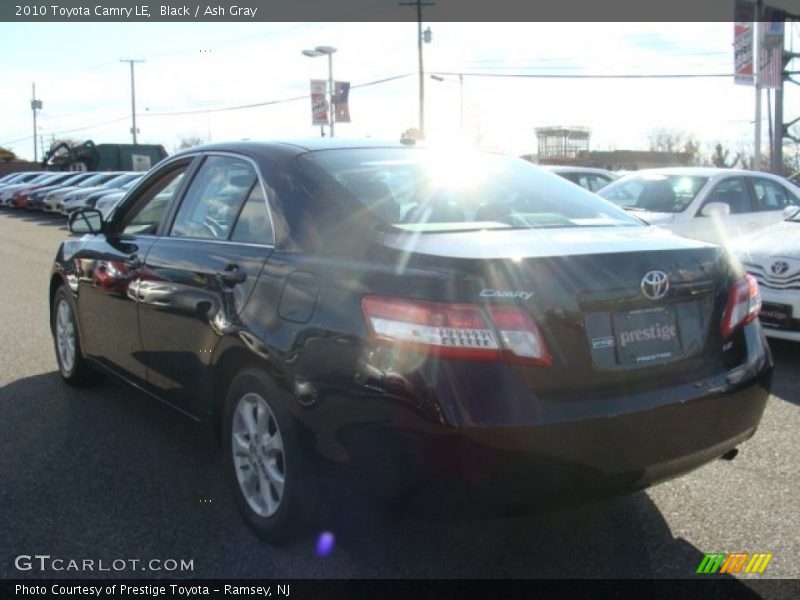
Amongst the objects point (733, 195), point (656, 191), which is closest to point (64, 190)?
point (656, 191)

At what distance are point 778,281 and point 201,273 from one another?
474 cm

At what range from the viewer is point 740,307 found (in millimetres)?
3152

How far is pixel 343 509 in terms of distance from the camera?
287 cm

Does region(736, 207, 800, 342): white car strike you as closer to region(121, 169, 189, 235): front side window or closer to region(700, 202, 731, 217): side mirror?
region(700, 202, 731, 217): side mirror

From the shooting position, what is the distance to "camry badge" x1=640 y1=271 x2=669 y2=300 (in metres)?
2.80

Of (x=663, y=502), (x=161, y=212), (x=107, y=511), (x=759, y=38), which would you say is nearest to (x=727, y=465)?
(x=663, y=502)

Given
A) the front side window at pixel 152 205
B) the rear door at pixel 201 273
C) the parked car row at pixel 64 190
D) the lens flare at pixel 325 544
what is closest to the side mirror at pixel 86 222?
the front side window at pixel 152 205

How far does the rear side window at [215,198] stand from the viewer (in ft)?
12.3

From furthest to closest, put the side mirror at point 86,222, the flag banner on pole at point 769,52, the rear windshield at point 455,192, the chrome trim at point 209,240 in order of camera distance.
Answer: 1. the flag banner on pole at point 769,52
2. the side mirror at point 86,222
3. the chrome trim at point 209,240
4. the rear windshield at point 455,192

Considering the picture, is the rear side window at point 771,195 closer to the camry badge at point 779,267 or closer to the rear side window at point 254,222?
the camry badge at point 779,267

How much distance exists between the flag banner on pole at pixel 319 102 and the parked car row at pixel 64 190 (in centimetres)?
1059

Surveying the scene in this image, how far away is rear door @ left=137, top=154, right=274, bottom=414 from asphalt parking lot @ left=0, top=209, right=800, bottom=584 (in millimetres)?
428

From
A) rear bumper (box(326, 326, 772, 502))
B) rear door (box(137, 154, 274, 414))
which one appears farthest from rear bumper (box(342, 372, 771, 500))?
rear door (box(137, 154, 274, 414))

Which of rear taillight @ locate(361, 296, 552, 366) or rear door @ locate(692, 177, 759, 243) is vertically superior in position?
rear door @ locate(692, 177, 759, 243)
